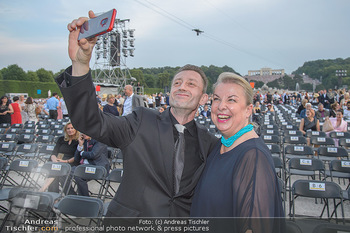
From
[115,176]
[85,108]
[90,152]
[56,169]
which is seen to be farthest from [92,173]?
[85,108]

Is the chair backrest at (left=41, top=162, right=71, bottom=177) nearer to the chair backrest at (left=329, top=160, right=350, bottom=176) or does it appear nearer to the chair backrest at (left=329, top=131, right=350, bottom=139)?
the chair backrest at (left=329, top=160, right=350, bottom=176)

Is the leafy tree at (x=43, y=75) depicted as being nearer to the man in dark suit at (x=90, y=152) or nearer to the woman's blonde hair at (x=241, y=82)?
the man in dark suit at (x=90, y=152)

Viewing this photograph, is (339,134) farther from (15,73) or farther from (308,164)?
(15,73)

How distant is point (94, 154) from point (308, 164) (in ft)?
14.0

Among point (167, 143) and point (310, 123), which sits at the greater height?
point (167, 143)

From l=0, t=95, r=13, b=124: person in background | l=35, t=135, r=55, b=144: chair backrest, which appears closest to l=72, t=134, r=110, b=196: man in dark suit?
l=35, t=135, r=55, b=144: chair backrest

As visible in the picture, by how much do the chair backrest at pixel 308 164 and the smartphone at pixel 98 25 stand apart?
193 inches

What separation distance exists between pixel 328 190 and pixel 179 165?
3.18 metres

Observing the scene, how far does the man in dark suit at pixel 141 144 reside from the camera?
1321 millimetres

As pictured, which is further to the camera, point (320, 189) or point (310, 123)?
point (310, 123)

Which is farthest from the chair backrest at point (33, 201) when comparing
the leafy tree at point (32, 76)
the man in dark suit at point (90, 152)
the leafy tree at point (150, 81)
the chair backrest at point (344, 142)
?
the leafy tree at point (150, 81)

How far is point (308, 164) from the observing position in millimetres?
4902

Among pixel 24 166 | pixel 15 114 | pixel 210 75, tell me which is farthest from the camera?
pixel 210 75

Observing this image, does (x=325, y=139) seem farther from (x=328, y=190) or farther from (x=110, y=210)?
(x=110, y=210)
